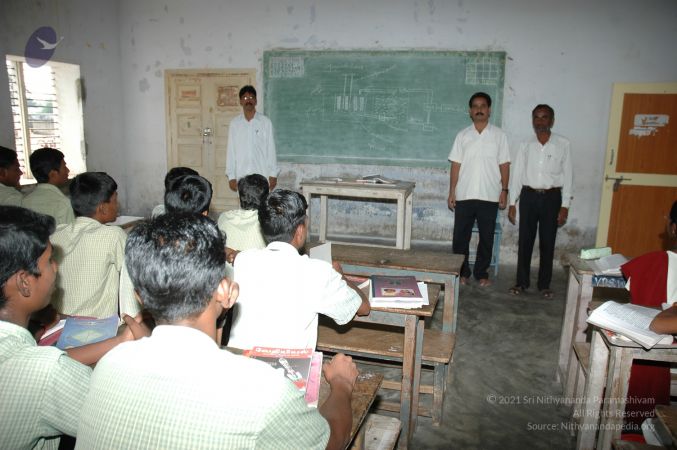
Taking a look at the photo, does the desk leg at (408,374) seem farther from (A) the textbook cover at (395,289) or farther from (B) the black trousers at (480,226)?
(B) the black trousers at (480,226)

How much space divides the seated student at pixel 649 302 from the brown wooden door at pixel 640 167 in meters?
3.26

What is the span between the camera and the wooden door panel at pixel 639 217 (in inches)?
198

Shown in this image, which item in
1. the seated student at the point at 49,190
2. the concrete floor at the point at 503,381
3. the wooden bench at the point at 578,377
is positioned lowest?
the concrete floor at the point at 503,381

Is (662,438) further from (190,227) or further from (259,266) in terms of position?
(190,227)

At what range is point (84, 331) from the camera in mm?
1610

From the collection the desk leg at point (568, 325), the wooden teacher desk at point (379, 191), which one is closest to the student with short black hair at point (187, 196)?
the desk leg at point (568, 325)

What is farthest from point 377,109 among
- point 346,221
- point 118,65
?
point 118,65

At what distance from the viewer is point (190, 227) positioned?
3.29 feet

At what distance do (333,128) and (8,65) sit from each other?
11.2 feet

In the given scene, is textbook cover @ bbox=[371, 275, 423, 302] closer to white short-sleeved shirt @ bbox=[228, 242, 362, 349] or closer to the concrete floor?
white short-sleeved shirt @ bbox=[228, 242, 362, 349]

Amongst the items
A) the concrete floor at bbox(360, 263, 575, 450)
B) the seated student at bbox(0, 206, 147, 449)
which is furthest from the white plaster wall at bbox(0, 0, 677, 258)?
the seated student at bbox(0, 206, 147, 449)

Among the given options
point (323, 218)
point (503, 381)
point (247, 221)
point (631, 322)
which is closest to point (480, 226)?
point (323, 218)

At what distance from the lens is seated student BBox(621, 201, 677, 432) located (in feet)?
6.84

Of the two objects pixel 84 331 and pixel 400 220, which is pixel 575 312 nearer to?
pixel 400 220
